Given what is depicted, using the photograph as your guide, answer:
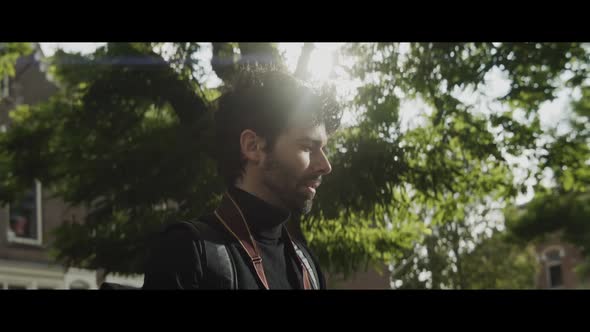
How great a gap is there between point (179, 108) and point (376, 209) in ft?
9.76

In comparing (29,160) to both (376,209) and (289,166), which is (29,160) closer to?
(376,209)

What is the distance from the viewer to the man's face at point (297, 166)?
1.79 m

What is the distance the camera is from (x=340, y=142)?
25.0 ft

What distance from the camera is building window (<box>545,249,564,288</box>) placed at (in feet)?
97.4

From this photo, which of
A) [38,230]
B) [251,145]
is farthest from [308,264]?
[38,230]

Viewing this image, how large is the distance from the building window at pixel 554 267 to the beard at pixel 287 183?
1190 inches

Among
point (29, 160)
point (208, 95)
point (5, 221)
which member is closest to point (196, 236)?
point (208, 95)

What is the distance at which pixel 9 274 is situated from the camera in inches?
699

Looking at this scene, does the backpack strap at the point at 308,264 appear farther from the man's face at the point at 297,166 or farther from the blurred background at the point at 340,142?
the blurred background at the point at 340,142

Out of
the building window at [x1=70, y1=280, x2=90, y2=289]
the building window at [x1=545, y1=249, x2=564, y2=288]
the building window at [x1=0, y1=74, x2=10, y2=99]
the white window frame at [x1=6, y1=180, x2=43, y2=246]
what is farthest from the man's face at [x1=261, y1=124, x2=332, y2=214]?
the building window at [x1=545, y1=249, x2=564, y2=288]

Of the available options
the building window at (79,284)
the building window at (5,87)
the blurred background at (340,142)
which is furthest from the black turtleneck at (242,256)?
the building window at (79,284)

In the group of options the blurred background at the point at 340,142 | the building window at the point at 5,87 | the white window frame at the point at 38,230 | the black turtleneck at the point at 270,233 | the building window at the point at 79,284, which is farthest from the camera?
the building window at the point at 79,284

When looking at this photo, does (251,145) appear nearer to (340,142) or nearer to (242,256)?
(242,256)
